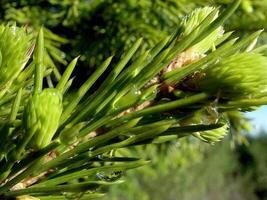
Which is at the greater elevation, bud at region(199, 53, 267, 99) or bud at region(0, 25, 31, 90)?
bud at region(0, 25, 31, 90)

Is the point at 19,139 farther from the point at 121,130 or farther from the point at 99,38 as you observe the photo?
the point at 99,38

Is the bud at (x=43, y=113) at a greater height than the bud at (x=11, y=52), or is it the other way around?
the bud at (x=11, y=52)
